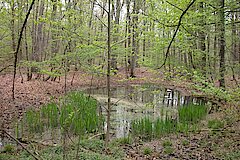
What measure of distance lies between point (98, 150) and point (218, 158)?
2.12 metres

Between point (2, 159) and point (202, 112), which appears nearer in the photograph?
point (2, 159)

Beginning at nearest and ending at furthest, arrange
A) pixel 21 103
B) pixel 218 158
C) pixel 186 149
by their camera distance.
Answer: pixel 218 158, pixel 186 149, pixel 21 103

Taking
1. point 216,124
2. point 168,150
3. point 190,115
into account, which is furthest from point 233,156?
point 190,115

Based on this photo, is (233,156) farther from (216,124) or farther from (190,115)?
(190,115)

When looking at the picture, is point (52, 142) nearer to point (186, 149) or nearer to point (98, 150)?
point (98, 150)

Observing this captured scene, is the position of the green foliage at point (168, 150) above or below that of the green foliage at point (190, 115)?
below

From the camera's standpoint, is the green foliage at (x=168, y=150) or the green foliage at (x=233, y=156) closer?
the green foliage at (x=233, y=156)

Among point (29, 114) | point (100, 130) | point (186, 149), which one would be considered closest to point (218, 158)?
point (186, 149)

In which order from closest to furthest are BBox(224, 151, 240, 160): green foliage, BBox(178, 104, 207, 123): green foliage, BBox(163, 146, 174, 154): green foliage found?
1. BBox(224, 151, 240, 160): green foliage
2. BBox(163, 146, 174, 154): green foliage
3. BBox(178, 104, 207, 123): green foliage

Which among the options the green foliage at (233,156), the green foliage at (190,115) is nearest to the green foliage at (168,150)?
the green foliage at (233,156)

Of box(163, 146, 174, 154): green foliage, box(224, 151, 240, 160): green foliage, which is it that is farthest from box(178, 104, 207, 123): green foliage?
box(224, 151, 240, 160): green foliage

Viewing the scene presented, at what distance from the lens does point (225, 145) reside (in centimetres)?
457

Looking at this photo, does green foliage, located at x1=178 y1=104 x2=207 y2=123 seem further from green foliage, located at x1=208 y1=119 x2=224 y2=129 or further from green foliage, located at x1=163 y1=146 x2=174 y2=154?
green foliage, located at x1=163 y1=146 x2=174 y2=154

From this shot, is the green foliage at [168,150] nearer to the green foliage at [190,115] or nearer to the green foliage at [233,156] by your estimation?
the green foliage at [233,156]
